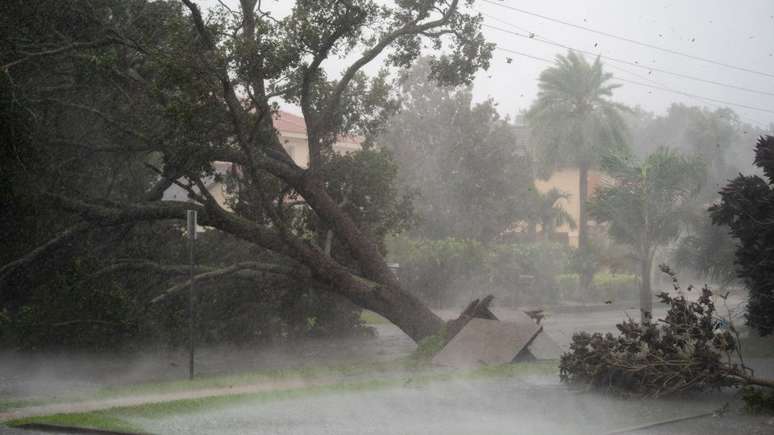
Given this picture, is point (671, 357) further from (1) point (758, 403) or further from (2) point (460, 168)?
(2) point (460, 168)

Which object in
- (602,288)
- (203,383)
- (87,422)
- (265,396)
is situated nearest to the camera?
(87,422)

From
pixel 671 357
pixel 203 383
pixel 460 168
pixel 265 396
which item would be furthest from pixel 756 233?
pixel 460 168

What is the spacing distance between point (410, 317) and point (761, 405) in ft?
32.9

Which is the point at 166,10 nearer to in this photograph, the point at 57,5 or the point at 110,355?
the point at 57,5

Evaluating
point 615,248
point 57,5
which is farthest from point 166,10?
point 615,248

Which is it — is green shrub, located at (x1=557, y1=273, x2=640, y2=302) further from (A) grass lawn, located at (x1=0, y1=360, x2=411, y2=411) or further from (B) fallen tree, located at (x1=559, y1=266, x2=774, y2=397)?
(B) fallen tree, located at (x1=559, y1=266, x2=774, y2=397)

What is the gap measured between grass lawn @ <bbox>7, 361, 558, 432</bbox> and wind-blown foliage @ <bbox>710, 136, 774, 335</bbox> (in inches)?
161

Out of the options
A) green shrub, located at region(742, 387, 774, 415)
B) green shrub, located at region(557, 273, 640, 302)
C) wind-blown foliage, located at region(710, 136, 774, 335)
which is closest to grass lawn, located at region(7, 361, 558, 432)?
wind-blown foliage, located at region(710, 136, 774, 335)

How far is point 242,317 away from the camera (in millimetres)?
22391

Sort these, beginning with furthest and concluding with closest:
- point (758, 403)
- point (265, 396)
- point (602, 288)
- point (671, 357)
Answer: point (602, 288) < point (265, 396) < point (671, 357) < point (758, 403)

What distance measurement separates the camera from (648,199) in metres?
29.3

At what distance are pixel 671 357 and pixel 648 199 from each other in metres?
18.2

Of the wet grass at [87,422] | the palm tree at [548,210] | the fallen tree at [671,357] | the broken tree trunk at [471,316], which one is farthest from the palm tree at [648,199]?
the wet grass at [87,422]

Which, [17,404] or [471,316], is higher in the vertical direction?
[471,316]
